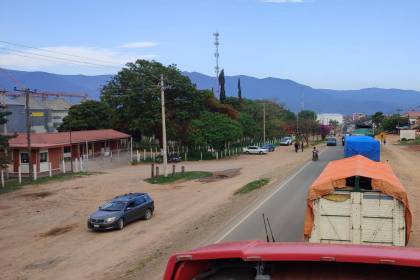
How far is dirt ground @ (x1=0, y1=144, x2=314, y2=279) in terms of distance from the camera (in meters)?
17.7

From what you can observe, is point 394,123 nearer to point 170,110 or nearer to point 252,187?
point 170,110

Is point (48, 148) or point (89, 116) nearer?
point (48, 148)

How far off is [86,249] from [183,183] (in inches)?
865

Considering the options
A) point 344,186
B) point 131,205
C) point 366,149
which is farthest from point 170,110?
point 344,186

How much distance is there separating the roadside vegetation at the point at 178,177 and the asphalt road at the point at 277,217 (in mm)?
12688

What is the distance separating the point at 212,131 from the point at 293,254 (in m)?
59.9

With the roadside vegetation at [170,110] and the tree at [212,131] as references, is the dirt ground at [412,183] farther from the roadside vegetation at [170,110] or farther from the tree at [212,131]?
the roadside vegetation at [170,110]

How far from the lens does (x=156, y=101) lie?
62438mm

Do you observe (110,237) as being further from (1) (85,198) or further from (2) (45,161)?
(2) (45,161)

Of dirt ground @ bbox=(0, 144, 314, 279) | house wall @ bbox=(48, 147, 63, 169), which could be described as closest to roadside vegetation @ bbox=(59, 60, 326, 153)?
house wall @ bbox=(48, 147, 63, 169)

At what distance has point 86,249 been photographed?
20688mm

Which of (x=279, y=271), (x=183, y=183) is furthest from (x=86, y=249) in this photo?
(x=183, y=183)

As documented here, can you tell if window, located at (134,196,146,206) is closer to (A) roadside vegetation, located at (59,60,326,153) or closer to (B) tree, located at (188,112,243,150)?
(A) roadside vegetation, located at (59,60,326,153)

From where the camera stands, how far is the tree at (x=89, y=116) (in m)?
79.3
